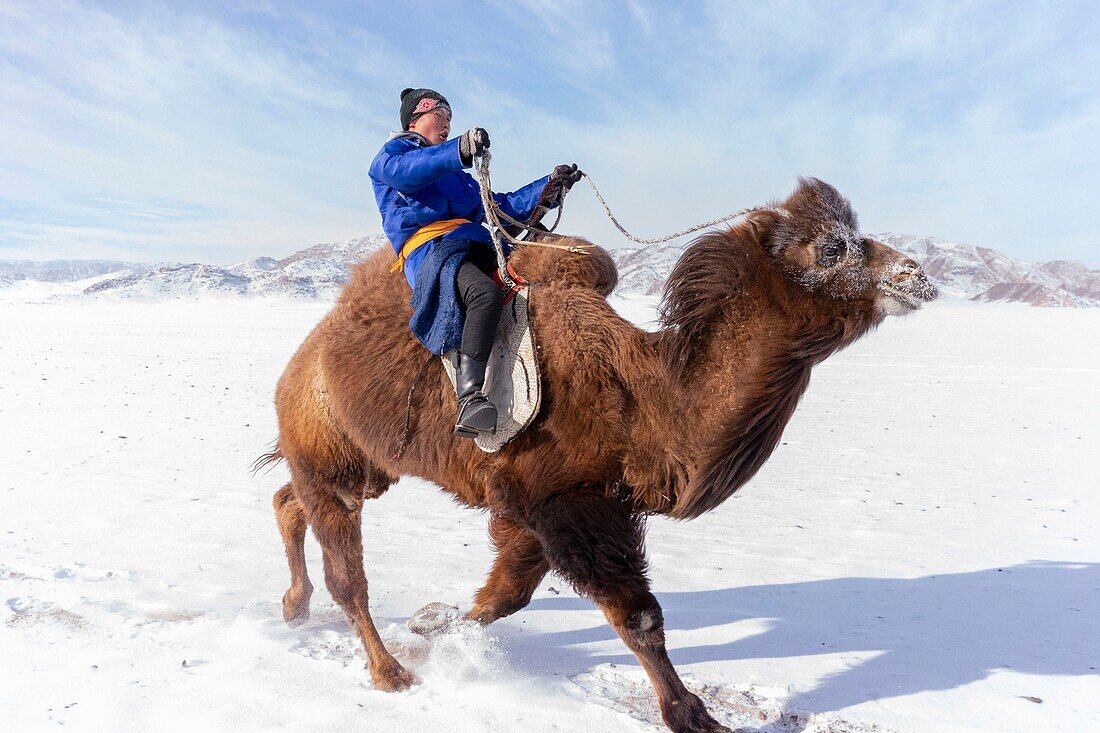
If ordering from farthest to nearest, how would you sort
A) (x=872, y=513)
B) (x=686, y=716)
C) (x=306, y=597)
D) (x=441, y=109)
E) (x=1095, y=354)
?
(x=1095, y=354), (x=872, y=513), (x=306, y=597), (x=441, y=109), (x=686, y=716)

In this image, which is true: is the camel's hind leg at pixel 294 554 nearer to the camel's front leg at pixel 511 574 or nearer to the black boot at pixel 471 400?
the camel's front leg at pixel 511 574

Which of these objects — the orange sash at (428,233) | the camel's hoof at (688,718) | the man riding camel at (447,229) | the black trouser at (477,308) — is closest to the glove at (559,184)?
the man riding camel at (447,229)

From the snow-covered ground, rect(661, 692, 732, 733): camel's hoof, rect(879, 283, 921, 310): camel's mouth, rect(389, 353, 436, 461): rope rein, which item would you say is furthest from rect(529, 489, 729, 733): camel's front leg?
rect(879, 283, 921, 310): camel's mouth

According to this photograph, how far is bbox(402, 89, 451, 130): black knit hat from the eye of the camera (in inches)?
148

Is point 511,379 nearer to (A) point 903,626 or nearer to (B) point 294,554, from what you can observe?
(B) point 294,554

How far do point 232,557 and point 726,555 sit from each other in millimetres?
3812

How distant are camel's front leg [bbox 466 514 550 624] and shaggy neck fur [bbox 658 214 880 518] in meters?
1.13

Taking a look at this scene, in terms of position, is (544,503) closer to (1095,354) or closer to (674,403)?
(674,403)

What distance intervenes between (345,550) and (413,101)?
8.07 feet

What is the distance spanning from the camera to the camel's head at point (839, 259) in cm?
289

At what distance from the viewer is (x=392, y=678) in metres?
3.46

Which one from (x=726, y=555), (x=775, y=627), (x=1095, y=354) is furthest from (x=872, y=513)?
(x=1095, y=354)

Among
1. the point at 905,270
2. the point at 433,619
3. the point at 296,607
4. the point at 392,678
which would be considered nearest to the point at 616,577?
the point at 392,678

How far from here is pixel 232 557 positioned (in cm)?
532
